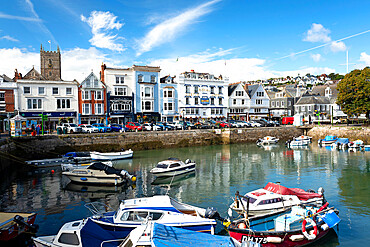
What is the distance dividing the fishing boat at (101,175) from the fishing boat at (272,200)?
10879 mm

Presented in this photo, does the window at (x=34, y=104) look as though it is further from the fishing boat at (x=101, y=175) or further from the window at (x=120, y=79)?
the fishing boat at (x=101, y=175)

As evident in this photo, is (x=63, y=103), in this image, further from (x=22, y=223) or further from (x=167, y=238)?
(x=167, y=238)

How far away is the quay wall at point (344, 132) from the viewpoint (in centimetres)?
5194

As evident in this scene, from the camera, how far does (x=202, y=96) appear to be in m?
65.8

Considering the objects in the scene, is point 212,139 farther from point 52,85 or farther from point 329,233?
point 329,233

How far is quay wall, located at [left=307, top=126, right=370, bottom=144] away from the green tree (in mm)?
4848

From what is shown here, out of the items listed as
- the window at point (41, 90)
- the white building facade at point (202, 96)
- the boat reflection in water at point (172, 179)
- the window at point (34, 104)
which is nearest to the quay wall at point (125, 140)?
the white building facade at point (202, 96)

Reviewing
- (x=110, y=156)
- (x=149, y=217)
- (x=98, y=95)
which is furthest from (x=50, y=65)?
(x=149, y=217)

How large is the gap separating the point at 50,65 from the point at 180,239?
92.5 meters

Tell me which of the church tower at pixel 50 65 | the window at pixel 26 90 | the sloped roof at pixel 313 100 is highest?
the church tower at pixel 50 65

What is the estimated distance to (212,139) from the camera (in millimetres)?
51438

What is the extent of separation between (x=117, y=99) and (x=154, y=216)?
4748 cm

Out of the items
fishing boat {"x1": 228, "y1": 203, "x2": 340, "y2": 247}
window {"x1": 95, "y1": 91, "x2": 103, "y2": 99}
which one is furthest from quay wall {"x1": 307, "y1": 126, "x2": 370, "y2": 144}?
window {"x1": 95, "y1": 91, "x2": 103, "y2": 99}

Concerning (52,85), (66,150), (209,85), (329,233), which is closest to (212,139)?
(209,85)
